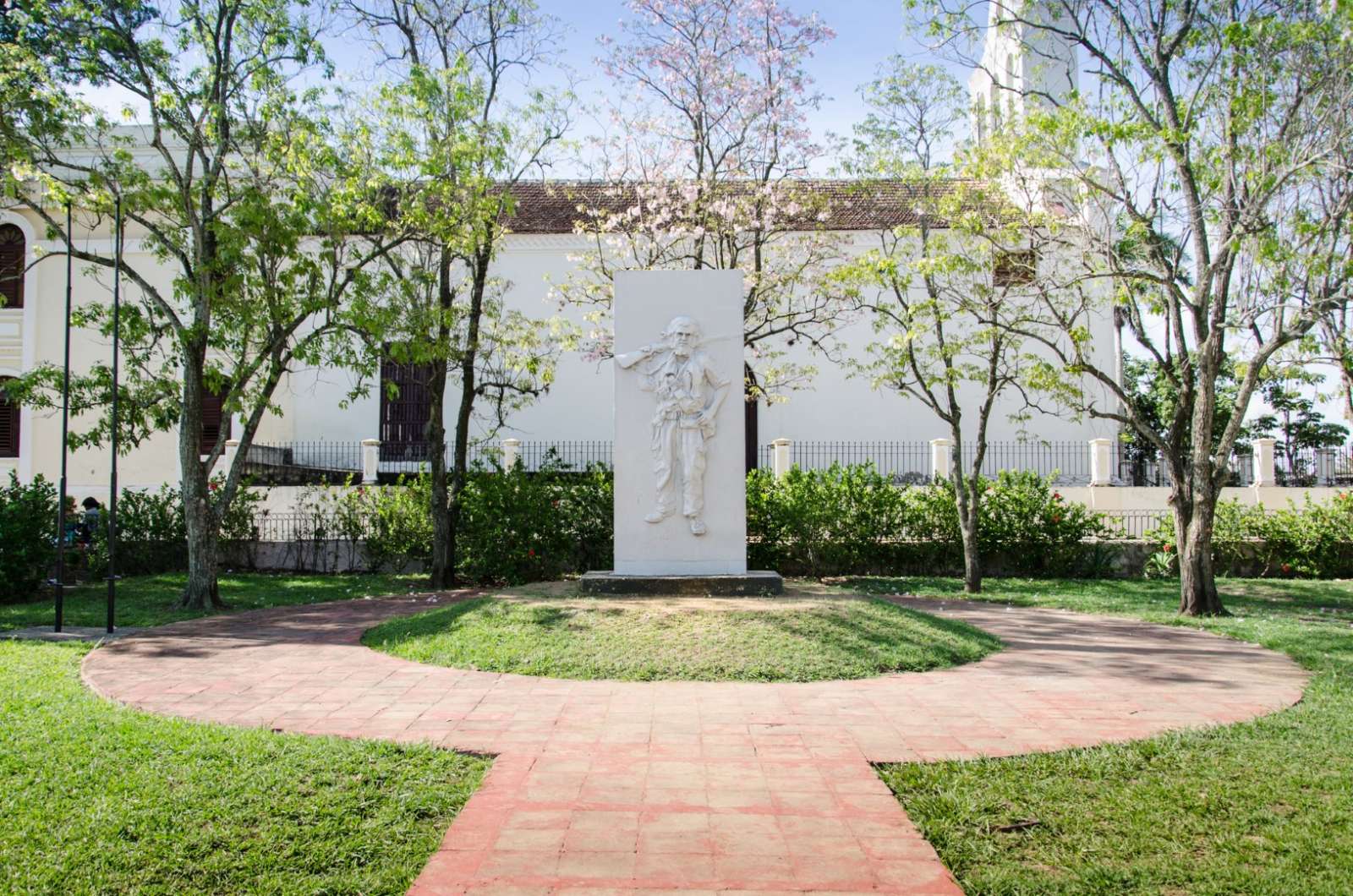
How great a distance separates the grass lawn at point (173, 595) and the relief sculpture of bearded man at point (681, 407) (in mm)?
4867

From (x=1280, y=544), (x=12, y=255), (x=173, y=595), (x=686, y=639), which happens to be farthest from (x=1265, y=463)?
(x=12, y=255)

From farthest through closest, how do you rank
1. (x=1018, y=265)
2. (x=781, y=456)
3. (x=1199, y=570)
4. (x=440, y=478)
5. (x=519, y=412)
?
1. (x=519, y=412)
2. (x=781, y=456)
3. (x=440, y=478)
4. (x=1018, y=265)
5. (x=1199, y=570)

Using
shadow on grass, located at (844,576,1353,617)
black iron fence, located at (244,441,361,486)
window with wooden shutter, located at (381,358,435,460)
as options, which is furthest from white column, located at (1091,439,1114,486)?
black iron fence, located at (244,441,361,486)

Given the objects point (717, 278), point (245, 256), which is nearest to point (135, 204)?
point (245, 256)

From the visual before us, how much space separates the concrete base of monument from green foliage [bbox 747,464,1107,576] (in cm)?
498

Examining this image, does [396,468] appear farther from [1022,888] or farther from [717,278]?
[1022,888]

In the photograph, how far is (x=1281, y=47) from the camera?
28.6 feet

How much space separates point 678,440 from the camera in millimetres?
9109

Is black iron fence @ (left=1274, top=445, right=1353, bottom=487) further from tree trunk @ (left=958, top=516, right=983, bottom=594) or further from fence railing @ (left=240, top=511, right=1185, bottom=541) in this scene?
tree trunk @ (left=958, top=516, right=983, bottom=594)

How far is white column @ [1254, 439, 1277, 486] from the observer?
1845 cm

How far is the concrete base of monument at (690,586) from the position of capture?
29.1 feet

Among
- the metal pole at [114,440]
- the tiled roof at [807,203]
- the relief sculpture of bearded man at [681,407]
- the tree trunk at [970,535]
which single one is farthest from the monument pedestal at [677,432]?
the tiled roof at [807,203]

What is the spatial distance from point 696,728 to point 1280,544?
494 inches

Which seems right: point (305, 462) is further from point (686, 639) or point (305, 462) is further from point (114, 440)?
point (686, 639)
